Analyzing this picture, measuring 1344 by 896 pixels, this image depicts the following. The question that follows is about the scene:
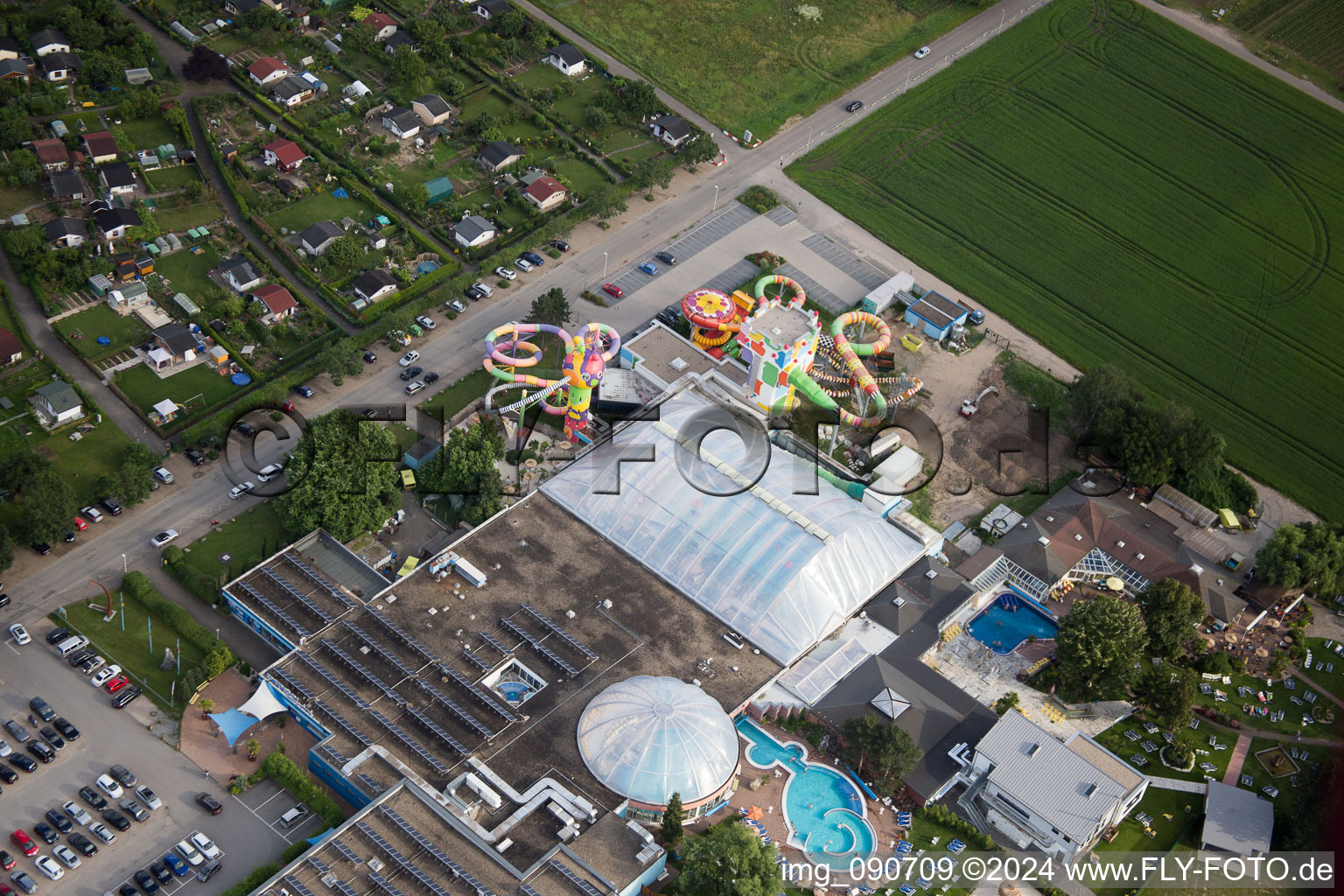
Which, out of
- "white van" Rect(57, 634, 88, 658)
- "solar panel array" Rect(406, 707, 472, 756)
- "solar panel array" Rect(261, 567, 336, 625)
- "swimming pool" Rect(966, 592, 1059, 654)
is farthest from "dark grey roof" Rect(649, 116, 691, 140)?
"white van" Rect(57, 634, 88, 658)

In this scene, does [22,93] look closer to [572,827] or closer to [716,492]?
[716,492]

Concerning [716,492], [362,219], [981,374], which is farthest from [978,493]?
[362,219]

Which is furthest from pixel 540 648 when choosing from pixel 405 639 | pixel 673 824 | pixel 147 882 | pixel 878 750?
pixel 147 882

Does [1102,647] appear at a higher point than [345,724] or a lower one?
higher

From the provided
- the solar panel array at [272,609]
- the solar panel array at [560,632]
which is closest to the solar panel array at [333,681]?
the solar panel array at [272,609]

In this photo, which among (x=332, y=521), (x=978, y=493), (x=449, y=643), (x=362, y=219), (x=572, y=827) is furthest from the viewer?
(x=362, y=219)

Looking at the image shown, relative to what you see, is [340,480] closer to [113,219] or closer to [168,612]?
[168,612]

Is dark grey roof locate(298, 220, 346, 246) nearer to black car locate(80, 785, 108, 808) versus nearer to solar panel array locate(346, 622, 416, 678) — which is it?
solar panel array locate(346, 622, 416, 678)

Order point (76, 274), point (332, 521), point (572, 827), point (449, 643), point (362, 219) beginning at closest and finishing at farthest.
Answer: point (572, 827) → point (449, 643) → point (332, 521) → point (76, 274) → point (362, 219)
